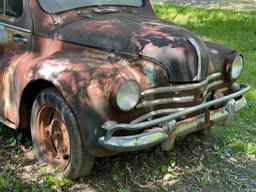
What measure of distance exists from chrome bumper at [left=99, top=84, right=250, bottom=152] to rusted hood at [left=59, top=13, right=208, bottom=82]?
327 mm

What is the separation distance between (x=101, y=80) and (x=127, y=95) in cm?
23

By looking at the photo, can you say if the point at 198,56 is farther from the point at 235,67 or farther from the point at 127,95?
the point at 127,95

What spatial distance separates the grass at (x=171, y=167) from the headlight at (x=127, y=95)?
77cm

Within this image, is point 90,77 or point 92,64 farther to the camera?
point 92,64

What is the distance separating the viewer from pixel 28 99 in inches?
168

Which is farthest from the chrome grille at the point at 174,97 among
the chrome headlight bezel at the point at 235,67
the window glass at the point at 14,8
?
the window glass at the point at 14,8

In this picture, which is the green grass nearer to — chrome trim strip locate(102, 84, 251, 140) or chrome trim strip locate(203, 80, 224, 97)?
chrome trim strip locate(203, 80, 224, 97)

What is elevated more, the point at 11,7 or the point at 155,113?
the point at 11,7

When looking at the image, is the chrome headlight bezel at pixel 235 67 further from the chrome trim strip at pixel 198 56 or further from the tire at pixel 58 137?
the tire at pixel 58 137

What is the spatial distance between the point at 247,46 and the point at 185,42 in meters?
4.84

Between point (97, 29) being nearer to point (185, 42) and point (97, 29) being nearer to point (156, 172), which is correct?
point (185, 42)

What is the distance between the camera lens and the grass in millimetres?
4039

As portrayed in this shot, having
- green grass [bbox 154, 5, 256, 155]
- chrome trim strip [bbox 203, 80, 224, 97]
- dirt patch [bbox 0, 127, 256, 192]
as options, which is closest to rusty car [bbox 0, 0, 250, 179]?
chrome trim strip [bbox 203, 80, 224, 97]

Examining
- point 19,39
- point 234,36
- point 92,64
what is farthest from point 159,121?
point 234,36
